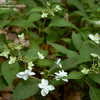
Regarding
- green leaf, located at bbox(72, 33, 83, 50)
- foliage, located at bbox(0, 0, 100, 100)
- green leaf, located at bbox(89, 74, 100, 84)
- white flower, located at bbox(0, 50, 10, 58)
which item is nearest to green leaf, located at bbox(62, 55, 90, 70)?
foliage, located at bbox(0, 0, 100, 100)

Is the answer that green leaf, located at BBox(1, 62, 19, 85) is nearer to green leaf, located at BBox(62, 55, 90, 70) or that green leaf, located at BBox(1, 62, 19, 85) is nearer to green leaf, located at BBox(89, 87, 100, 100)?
green leaf, located at BBox(62, 55, 90, 70)

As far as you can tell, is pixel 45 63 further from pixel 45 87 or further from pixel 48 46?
pixel 48 46

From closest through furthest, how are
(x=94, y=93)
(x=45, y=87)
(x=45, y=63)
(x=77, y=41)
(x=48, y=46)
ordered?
(x=45, y=87) < (x=94, y=93) < (x=45, y=63) < (x=77, y=41) < (x=48, y=46)

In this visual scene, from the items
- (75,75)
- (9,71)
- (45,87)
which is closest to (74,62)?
(75,75)

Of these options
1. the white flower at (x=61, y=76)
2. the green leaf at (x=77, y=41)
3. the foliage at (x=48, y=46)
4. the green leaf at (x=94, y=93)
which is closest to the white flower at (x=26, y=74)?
the foliage at (x=48, y=46)

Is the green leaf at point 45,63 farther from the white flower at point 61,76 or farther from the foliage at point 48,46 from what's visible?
the white flower at point 61,76
